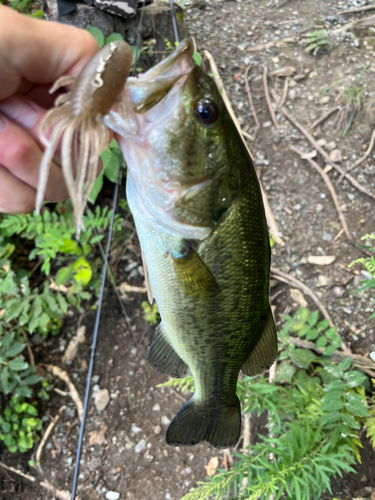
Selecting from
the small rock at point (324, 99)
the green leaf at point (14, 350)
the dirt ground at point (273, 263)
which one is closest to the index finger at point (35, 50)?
the green leaf at point (14, 350)

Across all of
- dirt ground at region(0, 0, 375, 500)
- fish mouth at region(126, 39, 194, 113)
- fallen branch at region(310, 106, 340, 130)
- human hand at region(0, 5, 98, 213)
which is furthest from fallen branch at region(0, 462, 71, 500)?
fallen branch at region(310, 106, 340, 130)

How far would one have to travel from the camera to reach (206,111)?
3.01 ft

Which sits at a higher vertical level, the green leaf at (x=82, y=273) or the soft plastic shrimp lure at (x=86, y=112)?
the soft plastic shrimp lure at (x=86, y=112)

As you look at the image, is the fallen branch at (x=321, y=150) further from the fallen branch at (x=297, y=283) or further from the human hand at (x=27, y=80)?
the human hand at (x=27, y=80)

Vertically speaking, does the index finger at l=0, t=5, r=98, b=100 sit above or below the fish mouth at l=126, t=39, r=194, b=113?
above

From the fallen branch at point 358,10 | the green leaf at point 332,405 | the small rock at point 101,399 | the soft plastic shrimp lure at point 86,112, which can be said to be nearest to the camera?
the soft plastic shrimp lure at point 86,112

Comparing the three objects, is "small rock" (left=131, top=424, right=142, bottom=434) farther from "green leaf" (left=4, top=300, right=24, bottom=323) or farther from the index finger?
the index finger

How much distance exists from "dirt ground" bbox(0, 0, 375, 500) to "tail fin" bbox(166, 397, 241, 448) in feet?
4.02

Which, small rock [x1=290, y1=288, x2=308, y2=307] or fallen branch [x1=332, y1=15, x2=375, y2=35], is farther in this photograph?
fallen branch [x1=332, y1=15, x2=375, y2=35]

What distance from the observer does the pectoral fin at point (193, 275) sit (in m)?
1.05

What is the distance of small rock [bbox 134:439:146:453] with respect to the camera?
249cm

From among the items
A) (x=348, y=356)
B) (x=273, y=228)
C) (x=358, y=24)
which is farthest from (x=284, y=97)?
(x=348, y=356)

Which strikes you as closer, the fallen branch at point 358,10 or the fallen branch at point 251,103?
the fallen branch at point 251,103

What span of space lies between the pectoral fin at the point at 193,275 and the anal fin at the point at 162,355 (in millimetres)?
365
